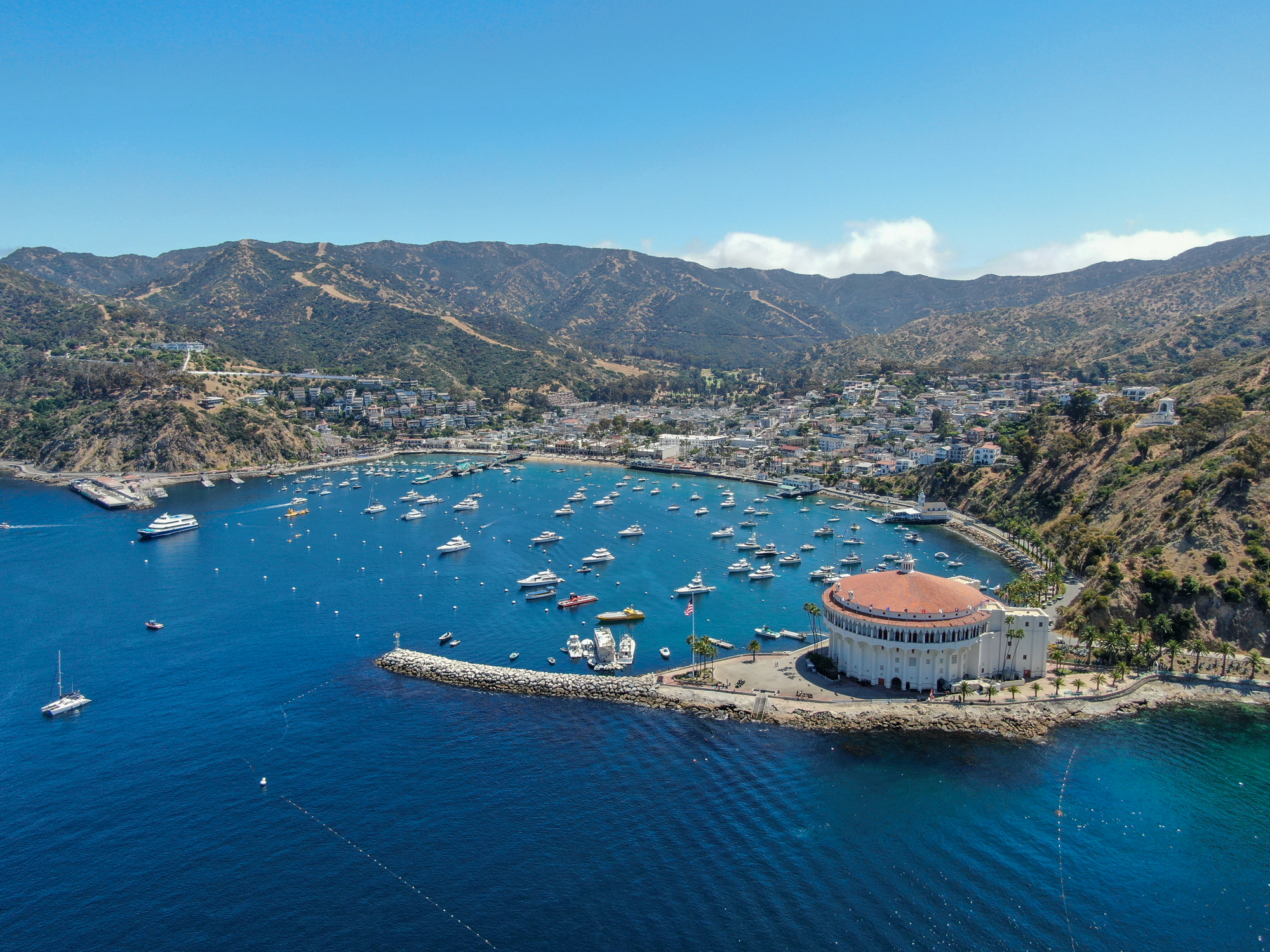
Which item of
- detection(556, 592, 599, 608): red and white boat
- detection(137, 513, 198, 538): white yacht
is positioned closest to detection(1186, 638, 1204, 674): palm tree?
detection(556, 592, 599, 608): red and white boat

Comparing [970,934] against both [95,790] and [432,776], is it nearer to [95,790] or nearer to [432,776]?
[432,776]

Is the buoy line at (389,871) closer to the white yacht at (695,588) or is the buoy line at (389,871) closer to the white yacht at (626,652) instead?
the white yacht at (626,652)

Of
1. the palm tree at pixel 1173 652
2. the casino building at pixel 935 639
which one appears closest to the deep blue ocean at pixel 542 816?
the palm tree at pixel 1173 652

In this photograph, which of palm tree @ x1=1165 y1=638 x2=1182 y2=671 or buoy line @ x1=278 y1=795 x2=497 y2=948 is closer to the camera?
buoy line @ x1=278 y1=795 x2=497 y2=948

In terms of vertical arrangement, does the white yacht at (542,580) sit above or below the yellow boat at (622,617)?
above

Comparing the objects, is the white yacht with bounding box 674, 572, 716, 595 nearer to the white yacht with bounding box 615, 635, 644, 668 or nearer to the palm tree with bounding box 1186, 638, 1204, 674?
the white yacht with bounding box 615, 635, 644, 668

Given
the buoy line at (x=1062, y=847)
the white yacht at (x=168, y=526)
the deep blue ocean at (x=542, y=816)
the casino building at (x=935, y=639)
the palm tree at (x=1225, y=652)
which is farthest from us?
the white yacht at (x=168, y=526)

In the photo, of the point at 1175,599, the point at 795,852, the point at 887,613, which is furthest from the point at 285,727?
the point at 1175,599
